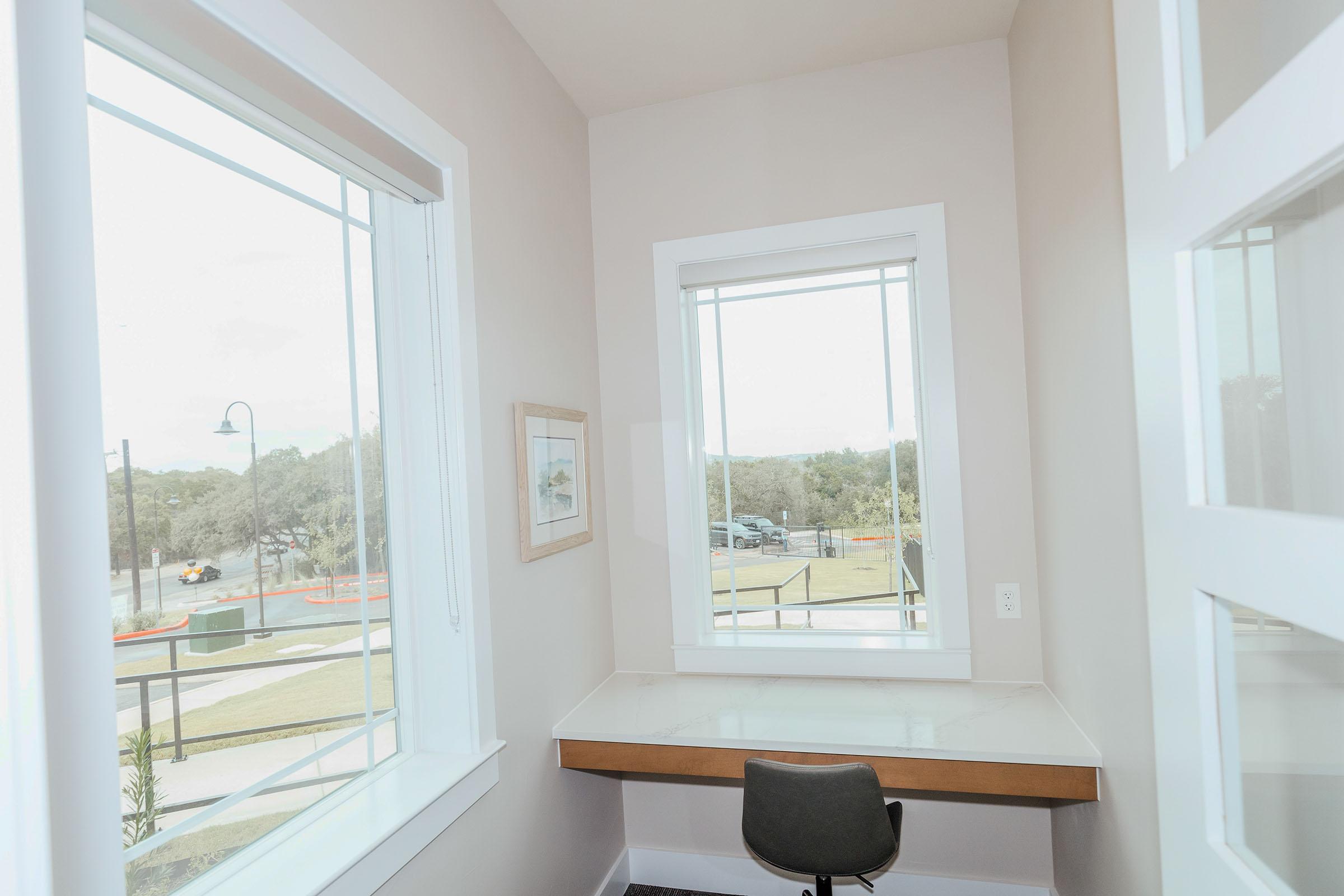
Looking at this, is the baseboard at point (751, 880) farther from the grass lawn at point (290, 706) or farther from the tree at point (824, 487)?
the grass lawn at point (290, 706)

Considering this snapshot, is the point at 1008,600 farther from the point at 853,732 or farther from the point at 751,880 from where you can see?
the point at 751,880

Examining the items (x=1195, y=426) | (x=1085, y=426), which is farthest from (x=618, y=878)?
(x=1195, y=426)

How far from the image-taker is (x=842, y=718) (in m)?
1.93

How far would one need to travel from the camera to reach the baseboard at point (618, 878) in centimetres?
228

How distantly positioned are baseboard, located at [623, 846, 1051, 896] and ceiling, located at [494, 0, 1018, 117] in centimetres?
261

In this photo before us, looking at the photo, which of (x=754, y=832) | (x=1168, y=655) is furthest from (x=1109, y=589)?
(x=754, y=832)

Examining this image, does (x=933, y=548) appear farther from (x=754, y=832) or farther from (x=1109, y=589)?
(x=754, y=832)

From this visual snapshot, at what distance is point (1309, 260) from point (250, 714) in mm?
1539

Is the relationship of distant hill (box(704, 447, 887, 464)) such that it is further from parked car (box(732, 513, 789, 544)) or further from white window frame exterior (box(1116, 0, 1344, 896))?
white window frame exterior (box(1116, 0, 1344, 896))

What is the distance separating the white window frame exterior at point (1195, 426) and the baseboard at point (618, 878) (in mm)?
1813

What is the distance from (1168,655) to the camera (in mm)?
915

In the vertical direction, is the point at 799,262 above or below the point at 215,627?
above

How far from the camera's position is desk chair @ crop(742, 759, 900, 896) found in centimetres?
158

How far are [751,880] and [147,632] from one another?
A: 2.09 metres
